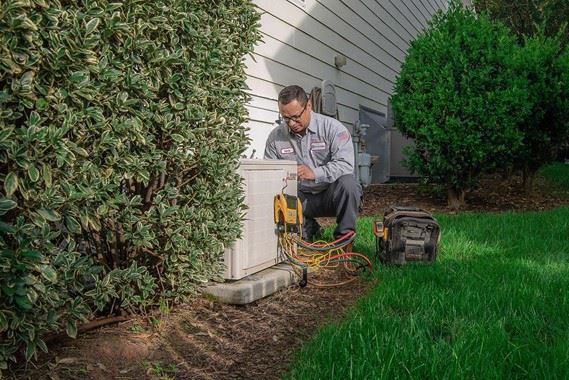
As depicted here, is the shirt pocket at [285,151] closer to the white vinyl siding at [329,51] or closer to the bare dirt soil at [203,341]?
the white vinyl siding at [329,51]

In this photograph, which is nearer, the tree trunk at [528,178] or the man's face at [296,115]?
the man's face at [296,115]

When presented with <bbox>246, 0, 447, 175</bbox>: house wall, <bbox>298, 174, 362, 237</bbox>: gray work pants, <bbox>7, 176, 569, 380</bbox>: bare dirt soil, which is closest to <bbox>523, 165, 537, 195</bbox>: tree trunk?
<bbox>246, 0, 447, 175</bbox>: house wall

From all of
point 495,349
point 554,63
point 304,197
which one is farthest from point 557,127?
point 495,349

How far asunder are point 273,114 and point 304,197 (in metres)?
1.52

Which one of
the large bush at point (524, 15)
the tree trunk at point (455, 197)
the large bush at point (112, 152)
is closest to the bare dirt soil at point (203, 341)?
the large bush at point (112, 152)

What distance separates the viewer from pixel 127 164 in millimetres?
2021

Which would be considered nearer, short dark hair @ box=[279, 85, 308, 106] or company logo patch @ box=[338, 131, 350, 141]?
short dark hair @ box=[279, 85, 308, 106]

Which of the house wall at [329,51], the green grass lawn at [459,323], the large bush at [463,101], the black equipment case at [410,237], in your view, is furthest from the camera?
the large bush at [463,101]

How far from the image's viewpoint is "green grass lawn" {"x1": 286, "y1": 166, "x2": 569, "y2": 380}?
1933 millimetres

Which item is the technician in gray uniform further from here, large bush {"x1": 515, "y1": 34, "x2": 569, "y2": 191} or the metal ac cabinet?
large bush {"x1": 515, "y1": 34, "x2": 569, "y2": 191}

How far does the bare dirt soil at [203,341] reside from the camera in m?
2.03

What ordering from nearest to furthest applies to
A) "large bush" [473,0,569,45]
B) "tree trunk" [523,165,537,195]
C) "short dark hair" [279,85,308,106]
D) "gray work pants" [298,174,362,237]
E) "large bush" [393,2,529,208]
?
"short dark hair" [279,85,308,106], "gray work pants" [298,174,362,237], "large bush" [393,2,529,208], "tree trunk" [523,165,537,195], "large bush" [473,0,569,45]

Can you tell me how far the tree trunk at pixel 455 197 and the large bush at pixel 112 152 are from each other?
4702 mm

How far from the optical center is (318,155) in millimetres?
4230
